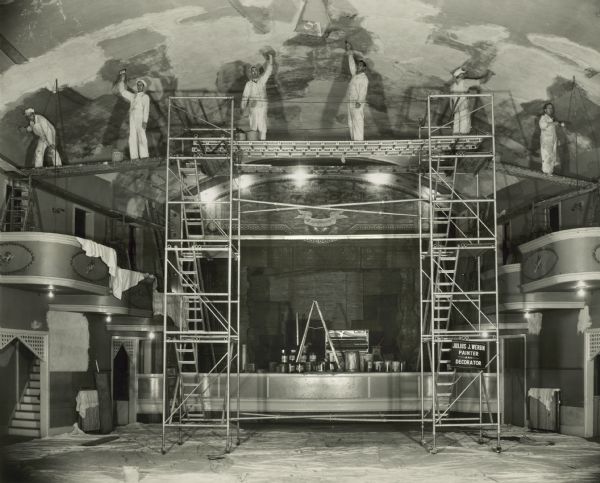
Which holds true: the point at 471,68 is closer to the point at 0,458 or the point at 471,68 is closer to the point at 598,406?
the point at 598,406

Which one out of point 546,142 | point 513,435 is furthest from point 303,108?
point 513,435

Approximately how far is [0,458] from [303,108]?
1038 centimetres

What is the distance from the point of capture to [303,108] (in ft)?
63.2

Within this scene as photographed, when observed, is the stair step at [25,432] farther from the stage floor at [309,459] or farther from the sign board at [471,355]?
the sign board at [471,355]

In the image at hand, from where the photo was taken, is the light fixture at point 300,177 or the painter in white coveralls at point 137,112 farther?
the light fixture at point 300,177

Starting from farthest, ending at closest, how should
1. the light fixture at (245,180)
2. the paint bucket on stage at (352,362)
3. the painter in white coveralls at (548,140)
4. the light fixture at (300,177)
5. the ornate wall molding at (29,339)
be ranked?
the light fixture at (245,180) → the light fixture at (300,177) → the paint bucket on stage at (352,362) → the painter in white coveralls at (548,140) → the ornate wall molding at (29,339)

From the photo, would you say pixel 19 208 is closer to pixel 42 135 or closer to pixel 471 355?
pixel 42 135

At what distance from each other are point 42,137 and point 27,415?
5.87 metres

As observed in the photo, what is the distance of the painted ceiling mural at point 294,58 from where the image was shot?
14320mm

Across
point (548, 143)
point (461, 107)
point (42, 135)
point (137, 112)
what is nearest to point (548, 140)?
point (548, 143)

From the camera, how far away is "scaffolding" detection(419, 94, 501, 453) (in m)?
14.1

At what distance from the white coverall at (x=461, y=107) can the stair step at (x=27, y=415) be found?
10.5m

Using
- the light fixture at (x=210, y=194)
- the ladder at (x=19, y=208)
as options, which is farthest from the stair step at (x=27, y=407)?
the light fixture at (x=210, y=194)

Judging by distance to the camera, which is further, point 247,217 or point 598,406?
point 247,217
